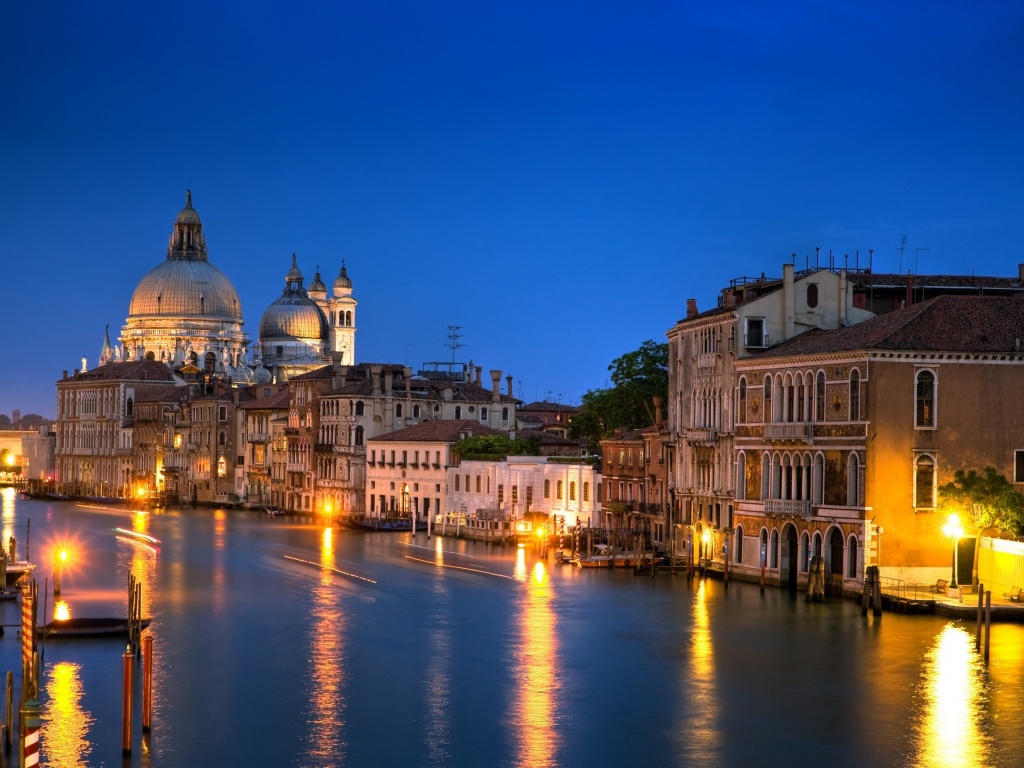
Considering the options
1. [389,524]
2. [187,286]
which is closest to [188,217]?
[187,286]

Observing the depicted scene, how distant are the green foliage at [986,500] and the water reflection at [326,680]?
12.6 metres

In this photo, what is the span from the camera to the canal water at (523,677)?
24.7m

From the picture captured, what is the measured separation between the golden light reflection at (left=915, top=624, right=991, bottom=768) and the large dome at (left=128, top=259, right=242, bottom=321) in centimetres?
9674

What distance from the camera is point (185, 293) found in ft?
413

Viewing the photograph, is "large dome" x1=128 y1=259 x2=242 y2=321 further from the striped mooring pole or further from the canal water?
the striped mooring pole

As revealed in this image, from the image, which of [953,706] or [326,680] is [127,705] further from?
[953,706]

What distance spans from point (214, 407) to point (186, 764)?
74277 mm

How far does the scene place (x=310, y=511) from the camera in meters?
81.6

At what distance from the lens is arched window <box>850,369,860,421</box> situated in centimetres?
3878

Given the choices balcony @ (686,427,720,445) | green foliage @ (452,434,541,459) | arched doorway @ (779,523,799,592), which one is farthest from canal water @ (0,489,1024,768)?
green foliage @ (452,434,541,459)

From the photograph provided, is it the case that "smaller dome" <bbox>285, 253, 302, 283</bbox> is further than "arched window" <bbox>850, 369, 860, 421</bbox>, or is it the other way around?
"smaller dome" <bbox>285, 253, 302, 283</bbox>

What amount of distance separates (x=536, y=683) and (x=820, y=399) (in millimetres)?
13139

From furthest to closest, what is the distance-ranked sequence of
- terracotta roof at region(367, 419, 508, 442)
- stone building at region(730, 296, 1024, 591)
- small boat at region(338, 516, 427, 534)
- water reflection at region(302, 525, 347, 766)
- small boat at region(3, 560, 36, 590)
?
small boat at region(338, 516, 427, 534) → terracotta roof at region(367, 419, 508, 442) → small boat at region(3, 560, 36, 590) → stone building at region(730, 296, 1024, 591) → water reflection at region(302, 525, 347, 766)

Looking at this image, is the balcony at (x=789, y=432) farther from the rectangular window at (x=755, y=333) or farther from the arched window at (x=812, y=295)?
the arched window at (x=812, y=295)
